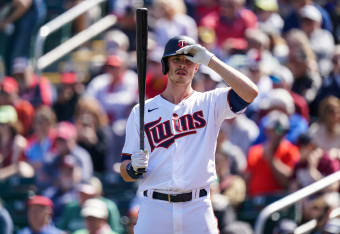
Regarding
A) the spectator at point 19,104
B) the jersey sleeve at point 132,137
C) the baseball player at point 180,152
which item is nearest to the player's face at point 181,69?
the baseball player at point 180,152

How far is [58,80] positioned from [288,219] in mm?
5464

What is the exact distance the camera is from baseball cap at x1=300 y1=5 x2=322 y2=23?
10.9m

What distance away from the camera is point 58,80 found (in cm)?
1204

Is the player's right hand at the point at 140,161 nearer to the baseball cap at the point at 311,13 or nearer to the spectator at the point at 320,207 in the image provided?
the spectator at the point at 320,207

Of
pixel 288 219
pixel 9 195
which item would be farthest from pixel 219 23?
pixel 288 219

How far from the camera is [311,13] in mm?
10906

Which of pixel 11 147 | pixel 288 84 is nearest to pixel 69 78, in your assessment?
pixel 11 147

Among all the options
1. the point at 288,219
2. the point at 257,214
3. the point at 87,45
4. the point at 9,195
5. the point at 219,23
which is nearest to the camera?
the point at 288,219

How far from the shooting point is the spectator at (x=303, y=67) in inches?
390

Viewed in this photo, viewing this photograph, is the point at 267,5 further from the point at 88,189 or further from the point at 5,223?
the point at 5,223

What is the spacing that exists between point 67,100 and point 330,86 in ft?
10.3

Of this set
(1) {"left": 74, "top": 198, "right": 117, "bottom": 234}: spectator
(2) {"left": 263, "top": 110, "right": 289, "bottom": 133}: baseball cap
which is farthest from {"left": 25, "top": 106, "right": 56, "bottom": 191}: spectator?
(2) {"left": 263, "top": 110, "right": 289, "bottom": 133}: baseball cap

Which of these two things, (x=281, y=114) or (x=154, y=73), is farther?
(x=154, y=73)

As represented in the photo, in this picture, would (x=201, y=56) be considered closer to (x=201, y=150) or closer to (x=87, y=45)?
(x=201, y=150)
